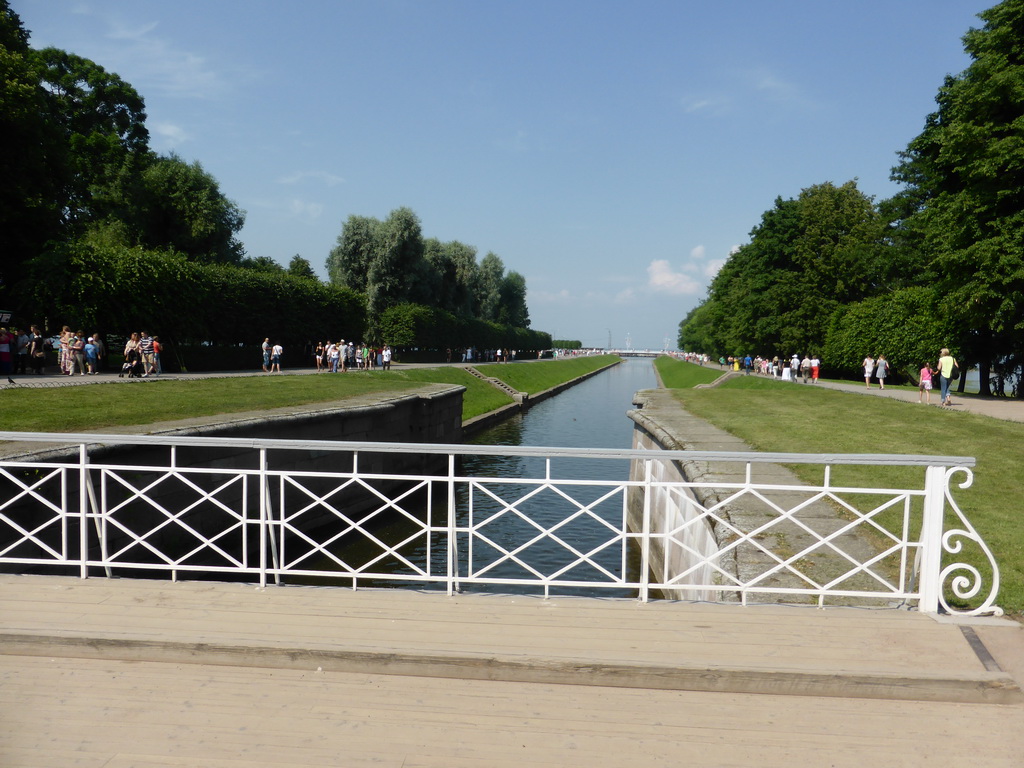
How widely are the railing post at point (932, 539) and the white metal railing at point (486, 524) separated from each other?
0.04 feet

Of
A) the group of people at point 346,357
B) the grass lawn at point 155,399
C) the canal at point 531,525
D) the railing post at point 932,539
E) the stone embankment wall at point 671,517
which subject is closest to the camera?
the railing post at point 932,539

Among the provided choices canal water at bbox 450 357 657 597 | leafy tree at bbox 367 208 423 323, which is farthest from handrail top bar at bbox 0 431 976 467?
leafy tree at bbox 367 208 423 323

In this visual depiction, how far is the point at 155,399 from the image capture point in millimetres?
17531

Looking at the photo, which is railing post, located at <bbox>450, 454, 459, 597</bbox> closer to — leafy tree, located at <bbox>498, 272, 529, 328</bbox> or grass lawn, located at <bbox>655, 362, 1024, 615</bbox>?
grass lawn, located at <bbox>655, 362, 1024, 615</bbox>

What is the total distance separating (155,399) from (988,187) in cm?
2678

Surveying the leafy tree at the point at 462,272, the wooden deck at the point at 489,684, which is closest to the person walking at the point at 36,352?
the wooden deck at the point at 489,684

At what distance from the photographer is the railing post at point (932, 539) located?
4.64m

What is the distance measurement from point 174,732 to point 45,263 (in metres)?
28.2

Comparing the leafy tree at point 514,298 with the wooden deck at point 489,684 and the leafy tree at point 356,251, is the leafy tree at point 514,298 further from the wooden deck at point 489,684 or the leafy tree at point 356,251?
the wooden deck at point 489,684

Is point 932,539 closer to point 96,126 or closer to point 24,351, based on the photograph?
point 24,351

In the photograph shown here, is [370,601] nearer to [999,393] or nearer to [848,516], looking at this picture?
[848,516]

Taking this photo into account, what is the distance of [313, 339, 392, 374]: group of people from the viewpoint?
37000mm

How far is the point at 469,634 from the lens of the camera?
14.2 ft

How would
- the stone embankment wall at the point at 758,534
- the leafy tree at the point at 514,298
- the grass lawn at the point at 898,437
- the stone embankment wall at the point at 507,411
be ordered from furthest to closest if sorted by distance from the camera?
the leafy tree at the point at 514,298 → the stone embankment wall at the point at 507,411 → the grass lawn at the point at 898,437 → the stone embankment wall at the point at 758,534
